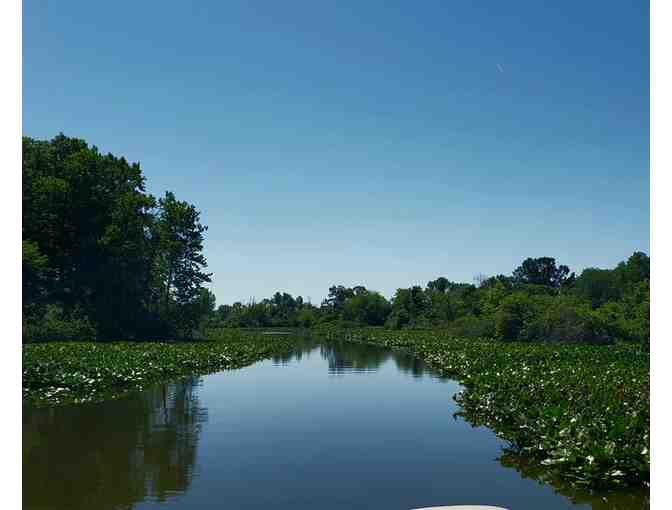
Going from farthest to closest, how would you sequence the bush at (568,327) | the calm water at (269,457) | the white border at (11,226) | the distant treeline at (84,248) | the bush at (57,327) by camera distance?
1. the bush at (568,327)
2. the distant treeline at (84,248)
3. the bush at (57,327)
4. the calm water at (269,457)
5. the white border at (11,226)

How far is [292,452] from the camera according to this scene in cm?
730

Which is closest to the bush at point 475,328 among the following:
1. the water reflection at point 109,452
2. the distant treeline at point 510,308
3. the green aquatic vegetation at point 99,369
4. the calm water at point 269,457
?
the distant treeline at point 510,308

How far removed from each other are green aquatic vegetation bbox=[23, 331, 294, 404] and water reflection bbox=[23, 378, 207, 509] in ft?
4.30

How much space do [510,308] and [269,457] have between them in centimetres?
2562

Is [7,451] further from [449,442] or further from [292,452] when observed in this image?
[449,442]

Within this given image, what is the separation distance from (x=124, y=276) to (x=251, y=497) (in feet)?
73.0

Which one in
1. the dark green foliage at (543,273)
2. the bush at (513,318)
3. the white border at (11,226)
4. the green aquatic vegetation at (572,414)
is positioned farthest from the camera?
the dark green foliage at (543,273)

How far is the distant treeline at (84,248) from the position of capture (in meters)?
23.8

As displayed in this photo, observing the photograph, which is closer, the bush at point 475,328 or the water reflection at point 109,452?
the water reflection at point 109,452

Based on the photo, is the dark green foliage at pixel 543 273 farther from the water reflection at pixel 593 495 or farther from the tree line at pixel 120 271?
the water reflection at pixel 593 495

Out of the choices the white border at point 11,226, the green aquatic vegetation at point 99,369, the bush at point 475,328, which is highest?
the white border at point 11,226

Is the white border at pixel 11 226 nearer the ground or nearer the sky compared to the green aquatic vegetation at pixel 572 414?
nearer the sky

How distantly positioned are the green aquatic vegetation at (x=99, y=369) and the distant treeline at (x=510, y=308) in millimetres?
15939

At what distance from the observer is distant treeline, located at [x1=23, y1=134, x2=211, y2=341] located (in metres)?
23.8
